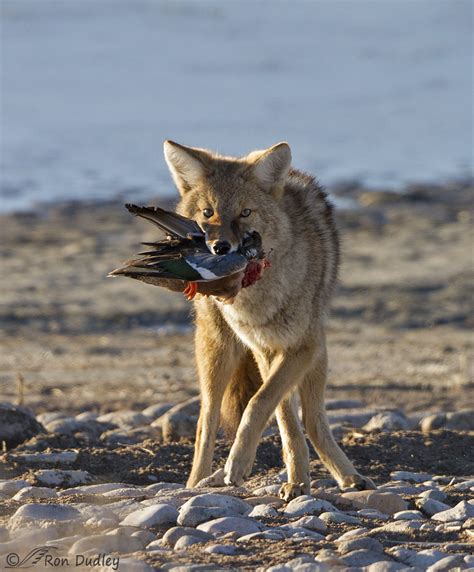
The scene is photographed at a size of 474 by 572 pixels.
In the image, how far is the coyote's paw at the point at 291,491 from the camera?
19.9 ft

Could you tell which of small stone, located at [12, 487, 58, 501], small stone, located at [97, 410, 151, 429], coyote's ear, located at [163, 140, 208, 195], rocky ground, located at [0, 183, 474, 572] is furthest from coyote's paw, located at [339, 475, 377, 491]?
small stone, located at [97, 410, 151, 429]

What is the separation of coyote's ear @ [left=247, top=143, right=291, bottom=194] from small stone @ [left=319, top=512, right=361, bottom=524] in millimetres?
1856

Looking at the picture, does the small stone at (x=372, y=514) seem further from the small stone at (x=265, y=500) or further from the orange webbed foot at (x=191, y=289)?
the orange webbed foot at (x=191, y=289)

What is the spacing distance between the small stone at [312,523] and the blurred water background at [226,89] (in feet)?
39.5

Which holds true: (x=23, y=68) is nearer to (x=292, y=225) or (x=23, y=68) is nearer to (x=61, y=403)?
(x=61, y=403)

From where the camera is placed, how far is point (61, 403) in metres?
9.40

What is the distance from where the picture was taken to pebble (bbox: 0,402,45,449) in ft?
24.2

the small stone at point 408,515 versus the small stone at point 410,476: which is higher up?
the small stone at point 408,515

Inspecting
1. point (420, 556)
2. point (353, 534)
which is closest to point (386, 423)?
point (353, 534)

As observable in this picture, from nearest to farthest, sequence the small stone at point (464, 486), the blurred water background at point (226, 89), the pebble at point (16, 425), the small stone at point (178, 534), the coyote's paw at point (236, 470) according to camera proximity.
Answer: the small stone at point (178, 534), the coyote's paw at point (236, 470), the small stone at point (464, 486), the pebble at point (16, 425), the blurred water background at point (226, 89)

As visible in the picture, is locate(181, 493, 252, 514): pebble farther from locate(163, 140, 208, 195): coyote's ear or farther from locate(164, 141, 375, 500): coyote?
locate(163, 140, 208, 195): coyote's ear

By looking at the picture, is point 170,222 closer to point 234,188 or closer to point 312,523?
point 234,188

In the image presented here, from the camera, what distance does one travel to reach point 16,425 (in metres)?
7.45
